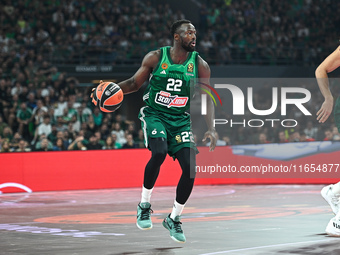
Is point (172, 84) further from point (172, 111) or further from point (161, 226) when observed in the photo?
point (161, 226)

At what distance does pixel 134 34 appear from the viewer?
967 inches

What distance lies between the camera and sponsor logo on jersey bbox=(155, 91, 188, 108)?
7.41 m

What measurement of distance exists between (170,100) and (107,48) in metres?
16.1

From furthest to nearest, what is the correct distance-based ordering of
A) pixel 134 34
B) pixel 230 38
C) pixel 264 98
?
pixel 230 38 < pixel 134 34 < pixel 264 98

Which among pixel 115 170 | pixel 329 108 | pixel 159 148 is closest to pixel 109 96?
pixel 159 148

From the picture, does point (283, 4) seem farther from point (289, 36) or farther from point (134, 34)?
point (134, 34)

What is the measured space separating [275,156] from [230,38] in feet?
32.9

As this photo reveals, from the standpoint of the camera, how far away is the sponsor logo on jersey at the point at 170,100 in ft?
24.3

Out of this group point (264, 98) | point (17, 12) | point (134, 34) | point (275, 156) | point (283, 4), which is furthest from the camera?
point (283, 4)

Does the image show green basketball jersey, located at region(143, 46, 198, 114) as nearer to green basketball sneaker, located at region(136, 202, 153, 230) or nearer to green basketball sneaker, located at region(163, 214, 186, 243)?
green basketball sneaker, located at region(136, 202, 153, 230)

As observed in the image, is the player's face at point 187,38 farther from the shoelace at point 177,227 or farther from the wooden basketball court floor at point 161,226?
the wooden basketball court floor at point 161,226

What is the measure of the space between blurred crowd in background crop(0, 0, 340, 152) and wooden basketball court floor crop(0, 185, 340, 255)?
2602 mm

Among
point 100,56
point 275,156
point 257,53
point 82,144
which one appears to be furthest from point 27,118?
point 257,53

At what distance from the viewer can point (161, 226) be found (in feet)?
29.0
